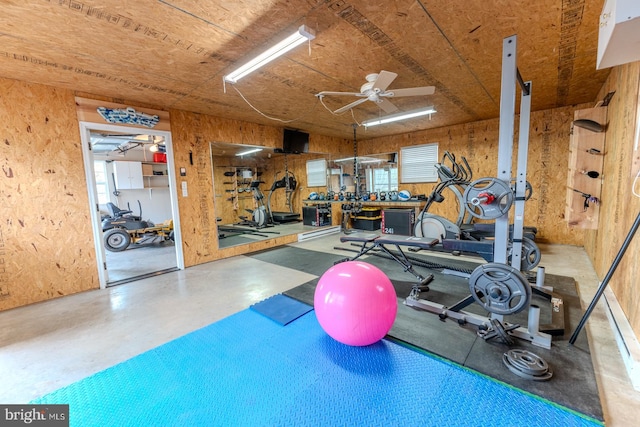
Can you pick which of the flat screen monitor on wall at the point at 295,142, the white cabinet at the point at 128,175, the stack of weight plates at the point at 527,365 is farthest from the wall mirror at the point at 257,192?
the stack of weight plates at the point at 527,365

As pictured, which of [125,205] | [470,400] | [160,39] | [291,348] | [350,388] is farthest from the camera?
[125,205]

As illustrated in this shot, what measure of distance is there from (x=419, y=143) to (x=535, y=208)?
298cm

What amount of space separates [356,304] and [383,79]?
2439mm

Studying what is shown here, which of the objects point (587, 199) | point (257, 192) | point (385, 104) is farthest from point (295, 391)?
point (257, 192)

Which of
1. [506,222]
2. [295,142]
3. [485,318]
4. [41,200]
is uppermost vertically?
[295,142]

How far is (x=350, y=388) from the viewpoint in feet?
5.59

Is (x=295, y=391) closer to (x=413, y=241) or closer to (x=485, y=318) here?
(x=485, y=318)

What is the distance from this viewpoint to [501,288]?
2021 millimetres

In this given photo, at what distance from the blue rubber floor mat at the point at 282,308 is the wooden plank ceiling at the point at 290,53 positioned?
2.71 metres

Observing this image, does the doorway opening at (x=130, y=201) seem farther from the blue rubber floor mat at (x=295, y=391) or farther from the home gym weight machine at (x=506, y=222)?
the home gym weight machine at (x=506, y=222)

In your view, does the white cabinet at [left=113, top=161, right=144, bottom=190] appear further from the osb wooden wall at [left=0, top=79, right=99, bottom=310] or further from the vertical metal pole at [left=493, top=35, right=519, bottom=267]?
the vertical metal pole at [left=493, top=35, right=519, bottom=267]

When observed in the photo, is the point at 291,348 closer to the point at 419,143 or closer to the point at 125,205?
the point at 419,143

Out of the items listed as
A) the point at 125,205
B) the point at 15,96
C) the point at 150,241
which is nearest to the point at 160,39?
the point at 15,96

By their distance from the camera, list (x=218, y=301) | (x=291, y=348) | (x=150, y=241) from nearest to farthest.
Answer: (x=291, y=348)
(x=218, y=301)
(x=150, y=241)
